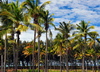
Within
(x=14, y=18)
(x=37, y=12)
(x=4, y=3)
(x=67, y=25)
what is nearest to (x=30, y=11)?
(x=37, y=12)

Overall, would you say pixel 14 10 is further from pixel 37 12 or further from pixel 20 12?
pixel 37 12

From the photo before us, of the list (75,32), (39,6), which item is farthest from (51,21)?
(75,32)

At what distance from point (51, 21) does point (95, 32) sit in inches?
452

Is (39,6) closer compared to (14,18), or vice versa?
(14,18)

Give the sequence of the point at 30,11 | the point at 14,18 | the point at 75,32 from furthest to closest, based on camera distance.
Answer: the point at 75,32
the point at 30,11
the point at 14,18

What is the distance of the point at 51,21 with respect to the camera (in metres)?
35.9

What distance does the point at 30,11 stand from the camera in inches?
1141

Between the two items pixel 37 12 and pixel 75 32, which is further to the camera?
pixel 75 32

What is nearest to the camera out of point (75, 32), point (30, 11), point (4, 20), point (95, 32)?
point (4, 20)

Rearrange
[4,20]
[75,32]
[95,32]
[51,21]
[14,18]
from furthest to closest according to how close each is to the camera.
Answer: [75,32]
[95,32]
[51,21]
[4,20]
[14,18]

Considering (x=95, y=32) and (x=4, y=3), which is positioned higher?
(x=4, y=3)

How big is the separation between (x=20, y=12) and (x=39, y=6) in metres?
6.31

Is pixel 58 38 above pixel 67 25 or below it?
below

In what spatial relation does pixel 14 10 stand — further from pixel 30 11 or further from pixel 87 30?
pixel 87 30
